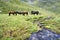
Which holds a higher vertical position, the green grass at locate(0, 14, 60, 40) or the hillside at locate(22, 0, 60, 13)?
the green grass at locate(0, 14, 60, 40)

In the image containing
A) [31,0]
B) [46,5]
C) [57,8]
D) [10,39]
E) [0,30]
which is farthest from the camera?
[31,0]

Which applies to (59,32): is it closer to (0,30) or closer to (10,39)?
(10,39)

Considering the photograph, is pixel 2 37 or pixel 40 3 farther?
pixel 40 3

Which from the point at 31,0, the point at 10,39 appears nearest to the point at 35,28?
the point at 10,39

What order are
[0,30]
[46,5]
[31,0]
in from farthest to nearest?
[31,0], [46,5], [0,30]

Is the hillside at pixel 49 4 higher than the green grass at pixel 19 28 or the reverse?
the reverse

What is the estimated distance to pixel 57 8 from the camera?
473ft

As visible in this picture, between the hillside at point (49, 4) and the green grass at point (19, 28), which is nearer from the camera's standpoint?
the green grass at point (19, 28)

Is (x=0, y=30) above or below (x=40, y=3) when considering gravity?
above

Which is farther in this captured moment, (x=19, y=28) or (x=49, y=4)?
(x=49, y=4)

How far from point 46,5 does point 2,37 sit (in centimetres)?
12781

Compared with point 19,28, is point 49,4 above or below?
below

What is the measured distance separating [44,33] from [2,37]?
A: 6.34 m

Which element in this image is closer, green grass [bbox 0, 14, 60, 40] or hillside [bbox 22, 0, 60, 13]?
green grass [bbox 0, 14, 60, 40]
